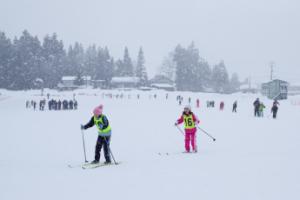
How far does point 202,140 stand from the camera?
14.7 metres

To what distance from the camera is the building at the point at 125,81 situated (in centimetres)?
8378

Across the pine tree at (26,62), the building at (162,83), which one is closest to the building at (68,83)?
the pine tree at (26,62)

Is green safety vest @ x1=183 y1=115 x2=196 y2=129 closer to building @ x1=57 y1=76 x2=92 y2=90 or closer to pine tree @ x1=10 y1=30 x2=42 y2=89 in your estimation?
pine tree @ x1=10 y1=30 x2=42 y2=89

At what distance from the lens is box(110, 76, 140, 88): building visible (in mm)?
83775

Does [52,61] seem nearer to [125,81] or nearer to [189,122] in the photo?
[125,81]

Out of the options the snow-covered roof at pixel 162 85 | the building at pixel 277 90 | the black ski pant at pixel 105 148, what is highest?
the snow-covered roof at pixel 162 85

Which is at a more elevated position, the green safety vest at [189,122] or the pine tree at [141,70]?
the pine tree at [141,70]

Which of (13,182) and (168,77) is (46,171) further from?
(168,77)

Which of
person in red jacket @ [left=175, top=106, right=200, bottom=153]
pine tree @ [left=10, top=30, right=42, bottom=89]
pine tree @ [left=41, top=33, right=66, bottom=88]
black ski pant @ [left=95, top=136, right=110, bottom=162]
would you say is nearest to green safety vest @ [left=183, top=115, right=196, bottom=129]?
person in red jacket @ [left=175, top=106, right=200, bottom=153]

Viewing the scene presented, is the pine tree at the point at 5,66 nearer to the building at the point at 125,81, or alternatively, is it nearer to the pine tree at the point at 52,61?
the pine tree at the point at 52,61

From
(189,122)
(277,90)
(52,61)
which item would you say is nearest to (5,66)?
(52,61)

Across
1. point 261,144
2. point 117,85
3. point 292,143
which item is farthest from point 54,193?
point 117,85

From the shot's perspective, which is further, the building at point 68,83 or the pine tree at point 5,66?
the building at point 68,83

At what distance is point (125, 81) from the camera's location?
275 ft
